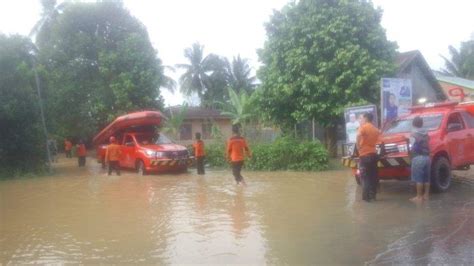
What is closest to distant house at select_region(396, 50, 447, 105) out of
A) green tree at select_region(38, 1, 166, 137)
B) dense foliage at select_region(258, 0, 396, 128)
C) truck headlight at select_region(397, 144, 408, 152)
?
dense foliage at select_region(258, 0, 396, 128)

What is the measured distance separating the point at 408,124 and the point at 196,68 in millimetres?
36347

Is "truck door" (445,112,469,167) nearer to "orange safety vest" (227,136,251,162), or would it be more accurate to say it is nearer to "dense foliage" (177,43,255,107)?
"orange safety vest" (227,136,251,162)

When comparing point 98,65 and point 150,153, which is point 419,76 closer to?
point 150,153

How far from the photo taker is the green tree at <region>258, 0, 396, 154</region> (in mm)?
19109

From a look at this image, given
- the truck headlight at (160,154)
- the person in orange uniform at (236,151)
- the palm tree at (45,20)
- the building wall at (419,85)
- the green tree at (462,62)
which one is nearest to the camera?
the person in orange uniform at (236,151)

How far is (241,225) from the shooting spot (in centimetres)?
792

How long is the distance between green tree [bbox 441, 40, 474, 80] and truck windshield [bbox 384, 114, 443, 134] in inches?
1460

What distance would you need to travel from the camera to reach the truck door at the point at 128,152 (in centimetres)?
1808

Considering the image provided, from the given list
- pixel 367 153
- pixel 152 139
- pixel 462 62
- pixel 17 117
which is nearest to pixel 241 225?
pixel 367 153

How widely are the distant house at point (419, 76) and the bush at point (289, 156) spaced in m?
10.9

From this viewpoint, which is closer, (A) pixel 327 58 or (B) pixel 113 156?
(B) pixel 113 156

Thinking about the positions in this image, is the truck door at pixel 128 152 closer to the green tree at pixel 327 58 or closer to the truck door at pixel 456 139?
the green tree at pixel 327 58

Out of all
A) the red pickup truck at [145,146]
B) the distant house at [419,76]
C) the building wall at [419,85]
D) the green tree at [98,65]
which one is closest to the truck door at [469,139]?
the red pickup truck at [145,146]

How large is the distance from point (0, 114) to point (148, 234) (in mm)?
12394
